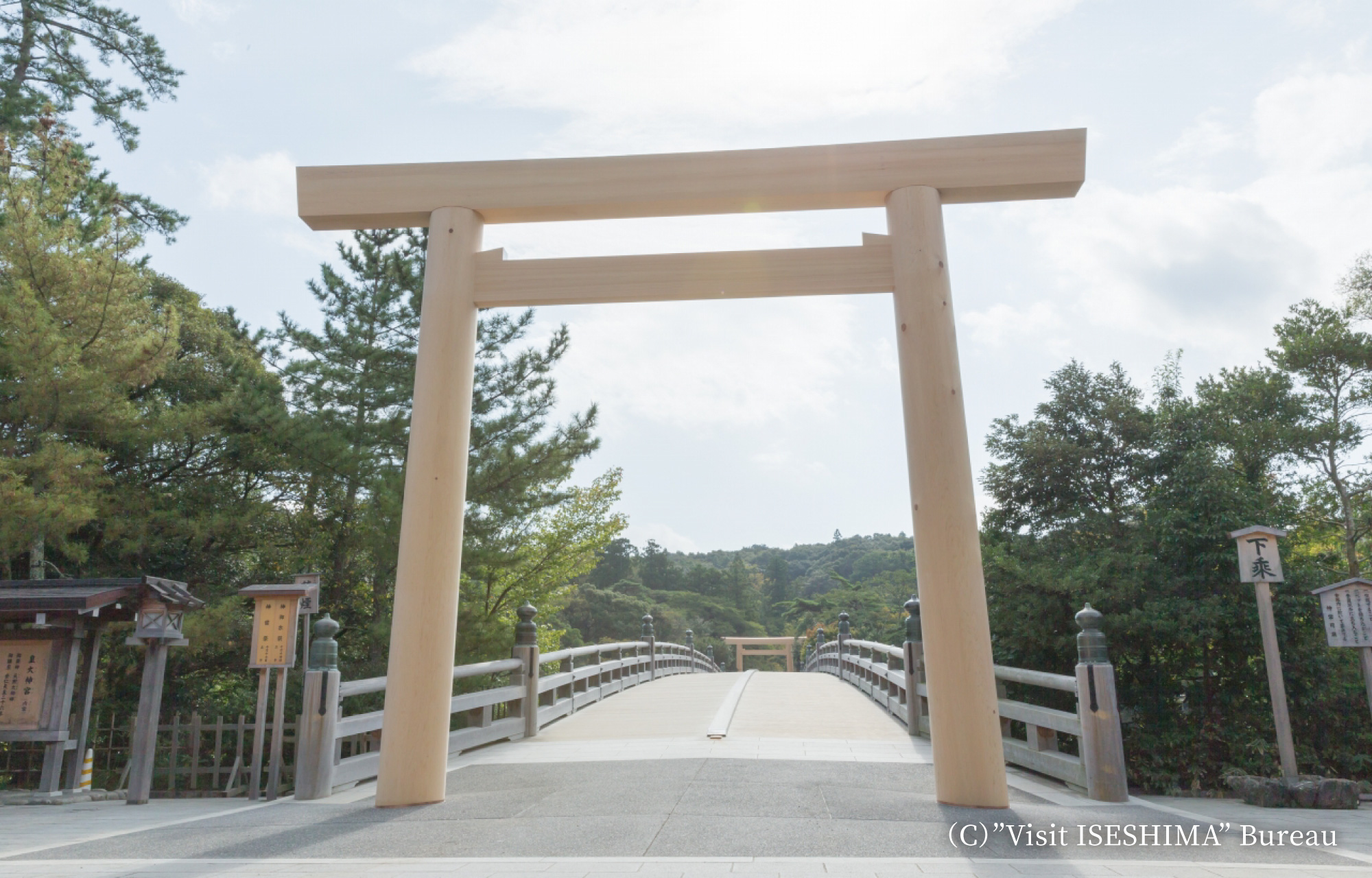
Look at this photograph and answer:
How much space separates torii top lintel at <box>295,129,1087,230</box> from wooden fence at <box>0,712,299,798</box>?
5.52 m

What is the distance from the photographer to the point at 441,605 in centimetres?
404

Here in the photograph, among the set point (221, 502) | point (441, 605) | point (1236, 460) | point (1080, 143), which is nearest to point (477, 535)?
point (221, 502)

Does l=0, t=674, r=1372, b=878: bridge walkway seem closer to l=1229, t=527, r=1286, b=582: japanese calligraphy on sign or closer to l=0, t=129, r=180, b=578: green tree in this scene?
l=1229, t=527, r=1286, b=582: japanese calligraphy on sign

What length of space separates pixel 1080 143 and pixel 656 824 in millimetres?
4134

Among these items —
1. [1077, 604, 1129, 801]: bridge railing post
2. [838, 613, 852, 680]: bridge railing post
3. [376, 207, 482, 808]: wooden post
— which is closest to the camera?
[376, 207, 482, 808]: wooden post

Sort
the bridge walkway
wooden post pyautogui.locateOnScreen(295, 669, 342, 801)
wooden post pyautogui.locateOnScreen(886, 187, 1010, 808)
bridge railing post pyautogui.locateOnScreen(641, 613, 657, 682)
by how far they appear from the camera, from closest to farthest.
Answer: the bridge walkway → wooden post pyautogui.locateOnScreen(886, 187, 1010, 808) → wooden post pyautogui.locateOnScreen(295, 669, 342, 801) → bridge railing post pyautogui.locateOnScreen(641, 613, 657, 682)

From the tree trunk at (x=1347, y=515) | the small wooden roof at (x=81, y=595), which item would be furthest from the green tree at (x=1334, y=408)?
the small wooden roof at (x=81, y=595)

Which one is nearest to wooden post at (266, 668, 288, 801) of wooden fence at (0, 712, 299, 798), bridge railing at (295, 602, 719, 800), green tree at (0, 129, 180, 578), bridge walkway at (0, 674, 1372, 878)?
bridge railing at (295, 602, 719, 800)

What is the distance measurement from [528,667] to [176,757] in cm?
437

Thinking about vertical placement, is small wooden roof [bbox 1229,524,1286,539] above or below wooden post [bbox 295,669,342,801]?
above

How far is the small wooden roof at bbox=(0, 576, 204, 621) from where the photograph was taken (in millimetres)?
6199

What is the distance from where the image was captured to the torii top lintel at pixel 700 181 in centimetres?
433

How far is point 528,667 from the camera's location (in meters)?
7.50

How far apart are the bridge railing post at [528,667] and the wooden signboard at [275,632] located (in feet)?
6.28
